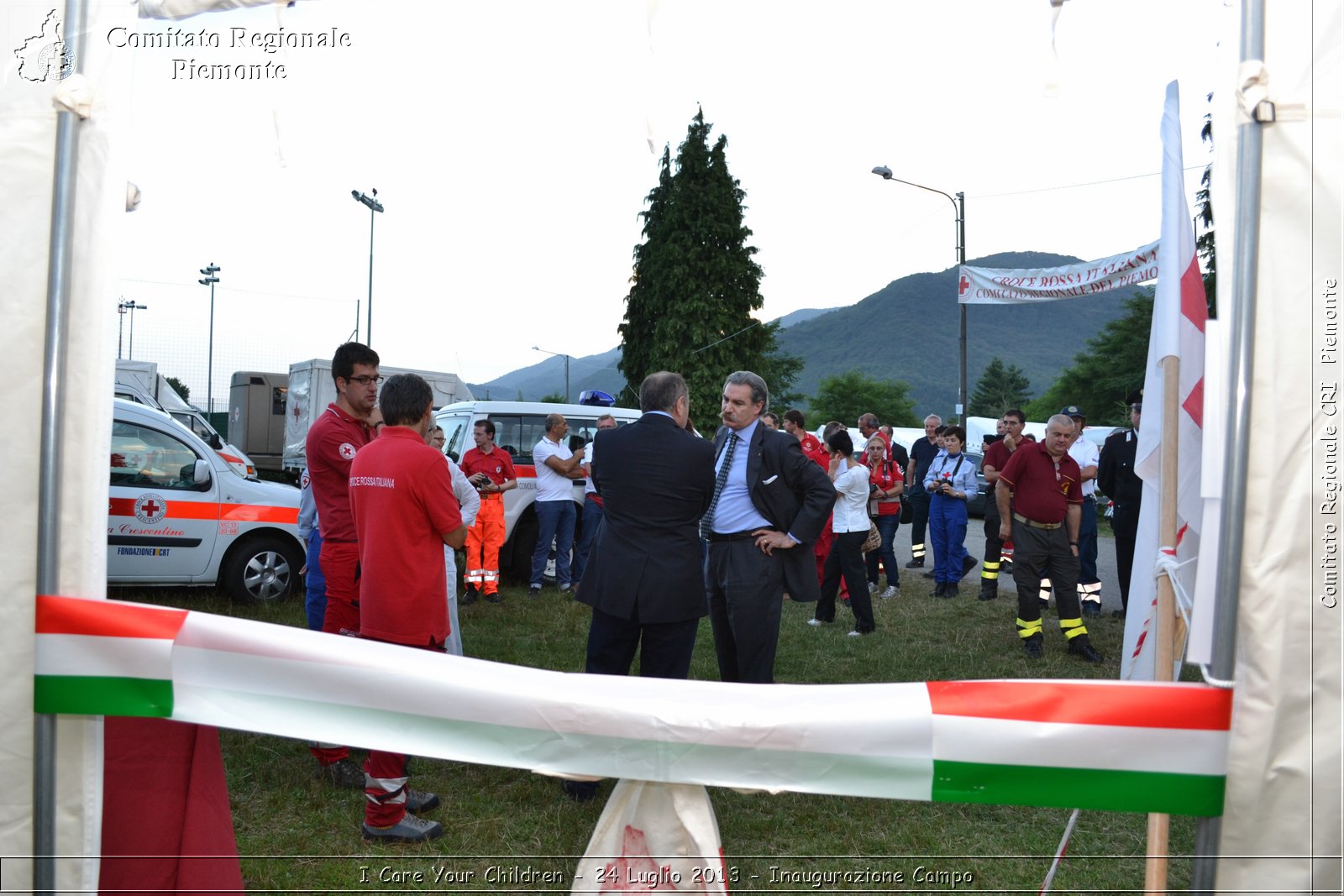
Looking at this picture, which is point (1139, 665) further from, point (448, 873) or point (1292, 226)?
point (448, 873)

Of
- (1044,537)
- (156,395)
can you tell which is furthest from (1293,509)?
(156,395)

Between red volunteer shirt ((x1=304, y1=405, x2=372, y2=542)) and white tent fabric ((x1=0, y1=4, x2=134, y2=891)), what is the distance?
7.59ft

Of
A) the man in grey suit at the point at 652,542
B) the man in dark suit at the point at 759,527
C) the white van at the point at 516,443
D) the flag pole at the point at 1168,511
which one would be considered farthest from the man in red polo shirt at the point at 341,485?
the white van at the point at 516,443

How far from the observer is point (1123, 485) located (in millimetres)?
8570

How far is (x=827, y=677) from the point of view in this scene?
21.3ft

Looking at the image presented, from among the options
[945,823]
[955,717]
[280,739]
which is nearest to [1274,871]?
[955,717]

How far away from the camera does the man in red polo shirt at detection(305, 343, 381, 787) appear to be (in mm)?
4336

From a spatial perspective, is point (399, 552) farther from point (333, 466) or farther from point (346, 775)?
point (346, 775)

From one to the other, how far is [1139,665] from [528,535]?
29.6 ft

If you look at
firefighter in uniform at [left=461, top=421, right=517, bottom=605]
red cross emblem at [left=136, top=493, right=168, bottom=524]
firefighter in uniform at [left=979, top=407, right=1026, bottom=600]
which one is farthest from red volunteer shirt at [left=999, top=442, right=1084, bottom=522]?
red cross emblem at [left=136, top=493, right=168, bottom=524]

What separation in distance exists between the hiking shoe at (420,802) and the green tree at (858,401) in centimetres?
8788

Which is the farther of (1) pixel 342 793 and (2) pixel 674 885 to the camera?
(1) pixel 342 793

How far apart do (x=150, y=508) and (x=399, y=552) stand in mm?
5768

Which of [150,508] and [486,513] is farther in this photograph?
[486,513]
